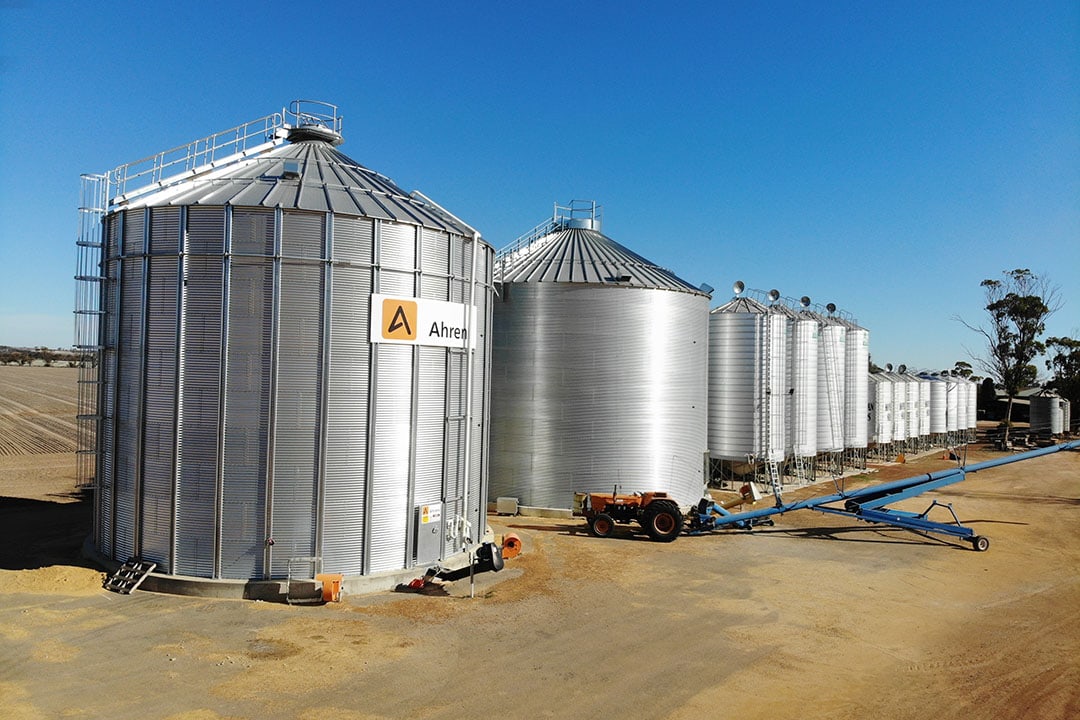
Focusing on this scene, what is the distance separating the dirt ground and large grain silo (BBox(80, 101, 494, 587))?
179 cm

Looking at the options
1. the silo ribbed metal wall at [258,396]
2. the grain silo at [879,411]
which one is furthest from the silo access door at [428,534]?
the grain silo at [879,411]

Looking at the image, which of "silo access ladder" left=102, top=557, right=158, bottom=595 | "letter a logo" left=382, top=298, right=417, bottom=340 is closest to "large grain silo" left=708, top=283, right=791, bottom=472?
"letter a logo" left=382, top=298, right=417, bottom=340

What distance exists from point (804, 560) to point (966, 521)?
12.7 m

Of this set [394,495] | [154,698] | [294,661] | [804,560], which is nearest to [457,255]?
[394,495]

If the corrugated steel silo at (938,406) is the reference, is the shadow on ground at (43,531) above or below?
below

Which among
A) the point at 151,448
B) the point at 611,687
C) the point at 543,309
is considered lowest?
the point at 611,687

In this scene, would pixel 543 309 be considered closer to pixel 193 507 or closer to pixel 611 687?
pixel 193 507

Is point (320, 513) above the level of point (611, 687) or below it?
above

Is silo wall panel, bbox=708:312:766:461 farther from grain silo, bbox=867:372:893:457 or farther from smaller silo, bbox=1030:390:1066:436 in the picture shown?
smaller silo, bbox=1030:390:1066:436

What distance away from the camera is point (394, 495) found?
67.1 ft

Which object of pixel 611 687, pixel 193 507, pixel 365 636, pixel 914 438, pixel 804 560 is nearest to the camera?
pixel 611 687

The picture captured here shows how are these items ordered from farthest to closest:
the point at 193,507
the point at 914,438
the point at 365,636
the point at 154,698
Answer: the point at 914,438
the point at 193,507
the point at 365,636
the point at 154,698

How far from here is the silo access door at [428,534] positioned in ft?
68.7

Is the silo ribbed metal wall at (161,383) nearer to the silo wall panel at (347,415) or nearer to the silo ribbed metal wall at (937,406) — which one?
the silo wall panel at (347,415)
